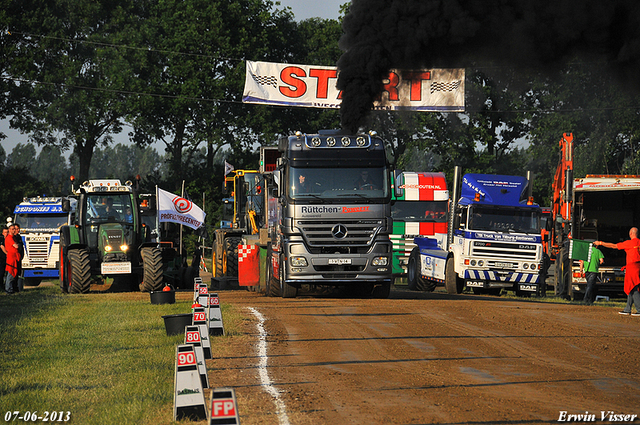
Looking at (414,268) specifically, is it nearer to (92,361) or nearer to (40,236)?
(40,236)

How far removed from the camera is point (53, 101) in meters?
58.6

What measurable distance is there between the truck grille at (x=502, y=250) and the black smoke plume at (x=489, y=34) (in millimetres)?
8160

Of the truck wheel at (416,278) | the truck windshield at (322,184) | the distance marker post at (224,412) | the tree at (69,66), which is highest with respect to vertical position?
the tree at (69,66)

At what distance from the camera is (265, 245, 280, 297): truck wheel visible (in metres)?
21.0

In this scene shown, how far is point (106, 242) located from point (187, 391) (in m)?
16.4

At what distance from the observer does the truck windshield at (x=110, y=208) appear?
23.7 m

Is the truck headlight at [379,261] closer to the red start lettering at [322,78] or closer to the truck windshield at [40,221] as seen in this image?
the red start lettering at [322,78]

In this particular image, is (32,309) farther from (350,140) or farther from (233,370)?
(233,370)

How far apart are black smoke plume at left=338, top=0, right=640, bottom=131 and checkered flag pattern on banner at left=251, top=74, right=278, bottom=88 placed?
17068 millimetres

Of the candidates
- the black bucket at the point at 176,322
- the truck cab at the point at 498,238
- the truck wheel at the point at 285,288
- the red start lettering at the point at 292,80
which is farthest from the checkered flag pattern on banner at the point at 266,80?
the black bucket at the point at 176,322

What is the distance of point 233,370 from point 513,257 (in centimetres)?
1548

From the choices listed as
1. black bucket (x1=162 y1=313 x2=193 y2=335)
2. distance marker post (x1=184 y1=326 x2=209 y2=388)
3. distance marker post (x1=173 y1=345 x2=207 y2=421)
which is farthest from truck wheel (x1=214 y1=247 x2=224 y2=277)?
distance marker post (x1=173 y1=345 x2=207 y2=421)

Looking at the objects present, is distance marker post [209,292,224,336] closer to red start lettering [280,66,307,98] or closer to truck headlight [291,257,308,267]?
truck headlight [291,257,308,267]

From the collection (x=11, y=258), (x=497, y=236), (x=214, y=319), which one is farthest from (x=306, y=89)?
(x=214, y=319)
